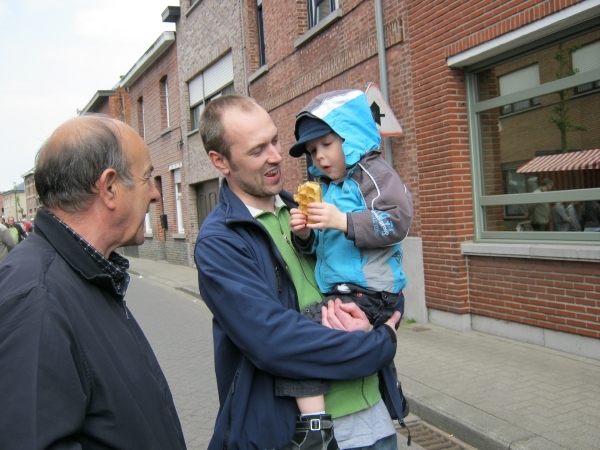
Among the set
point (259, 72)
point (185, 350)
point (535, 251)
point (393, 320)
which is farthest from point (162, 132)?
point (393, 320)

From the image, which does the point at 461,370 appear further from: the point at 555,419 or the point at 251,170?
the point at 251,170

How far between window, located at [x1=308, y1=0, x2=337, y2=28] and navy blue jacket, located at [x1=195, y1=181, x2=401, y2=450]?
8973 mm

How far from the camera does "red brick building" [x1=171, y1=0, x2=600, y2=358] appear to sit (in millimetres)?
5676

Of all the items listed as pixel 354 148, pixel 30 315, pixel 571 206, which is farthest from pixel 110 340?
pixel 571 206

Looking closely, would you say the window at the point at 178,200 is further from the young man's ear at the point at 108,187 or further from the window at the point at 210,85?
the young man's ear at the point at 108,187

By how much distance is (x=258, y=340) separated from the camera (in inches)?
65.9

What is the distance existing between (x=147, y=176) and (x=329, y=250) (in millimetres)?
749

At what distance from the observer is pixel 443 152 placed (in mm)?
7098

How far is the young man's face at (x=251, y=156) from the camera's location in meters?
2.04

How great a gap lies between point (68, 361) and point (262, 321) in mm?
598

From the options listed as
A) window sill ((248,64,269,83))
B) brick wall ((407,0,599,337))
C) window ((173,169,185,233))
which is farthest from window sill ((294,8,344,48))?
window ((173,169,185,233))

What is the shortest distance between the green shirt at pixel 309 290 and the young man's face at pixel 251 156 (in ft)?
0.32

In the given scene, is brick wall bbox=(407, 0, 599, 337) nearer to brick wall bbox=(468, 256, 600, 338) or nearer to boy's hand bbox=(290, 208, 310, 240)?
brick wall bbox=(468, 256, 600, 338)

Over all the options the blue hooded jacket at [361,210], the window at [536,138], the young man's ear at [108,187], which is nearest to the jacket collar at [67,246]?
the young man's ear at [108,187]
